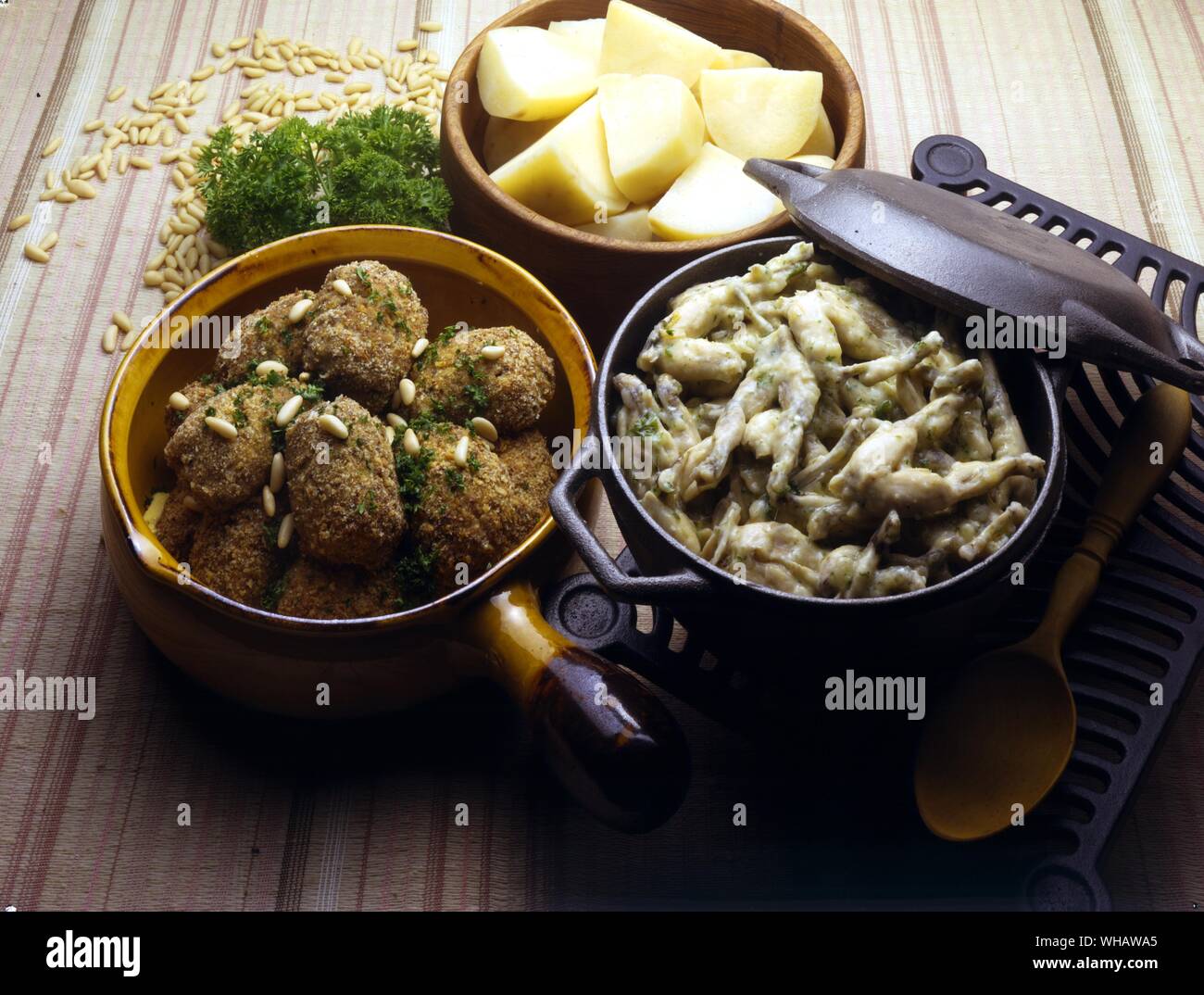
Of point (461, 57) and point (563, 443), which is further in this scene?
point (461, 57)

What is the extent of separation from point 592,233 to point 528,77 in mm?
326

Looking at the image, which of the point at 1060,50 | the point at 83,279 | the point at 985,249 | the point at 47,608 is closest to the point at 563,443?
the point at 985,249

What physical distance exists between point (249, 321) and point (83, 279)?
68 centimetres

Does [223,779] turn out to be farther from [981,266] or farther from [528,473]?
[981,266]

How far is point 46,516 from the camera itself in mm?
2014

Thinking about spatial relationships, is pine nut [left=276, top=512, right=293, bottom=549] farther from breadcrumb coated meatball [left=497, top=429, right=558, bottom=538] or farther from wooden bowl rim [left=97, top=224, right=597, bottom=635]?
breadcrumb coated meatball [left=497, top=429, right=558, bottom=538]

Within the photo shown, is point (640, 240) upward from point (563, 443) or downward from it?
upward

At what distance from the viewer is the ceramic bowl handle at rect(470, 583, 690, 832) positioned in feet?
4.74

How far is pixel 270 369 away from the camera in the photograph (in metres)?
1.78

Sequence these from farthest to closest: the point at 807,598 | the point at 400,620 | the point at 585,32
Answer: the point at 585,32 < the point at 400,620 < the point at 807,598

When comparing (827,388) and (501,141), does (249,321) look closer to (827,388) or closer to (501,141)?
(501,141)

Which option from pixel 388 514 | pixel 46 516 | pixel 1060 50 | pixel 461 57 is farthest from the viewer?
pixel 1060 50

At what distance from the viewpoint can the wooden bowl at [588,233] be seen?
1985mm

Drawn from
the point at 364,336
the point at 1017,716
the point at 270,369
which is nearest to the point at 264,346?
the point at 270,369
